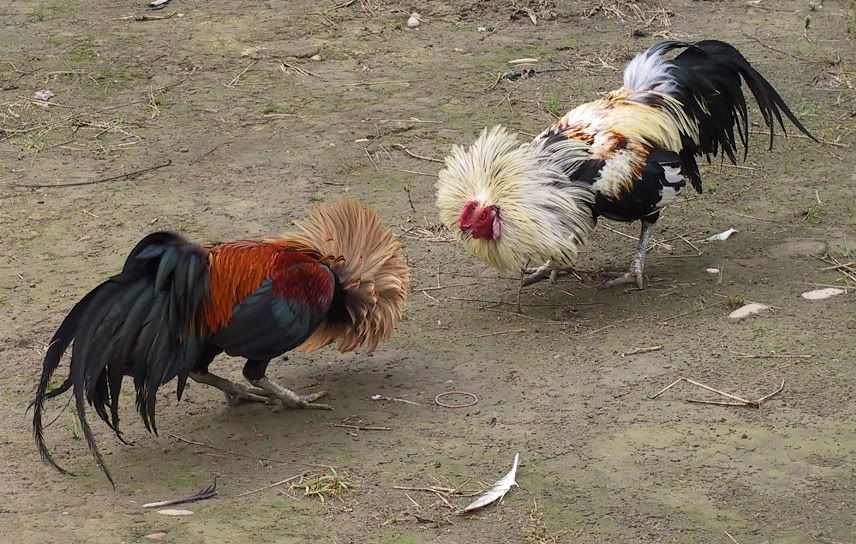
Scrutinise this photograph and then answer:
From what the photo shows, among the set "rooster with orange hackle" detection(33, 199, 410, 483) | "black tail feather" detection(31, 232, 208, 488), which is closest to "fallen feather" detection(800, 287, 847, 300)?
"rooster with orange hackle" detection(33, 199, 410, 483)

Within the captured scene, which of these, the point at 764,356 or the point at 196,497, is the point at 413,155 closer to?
the point at 764,356

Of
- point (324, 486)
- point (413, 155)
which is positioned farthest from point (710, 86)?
point (324, 486)

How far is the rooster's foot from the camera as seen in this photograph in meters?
5.34

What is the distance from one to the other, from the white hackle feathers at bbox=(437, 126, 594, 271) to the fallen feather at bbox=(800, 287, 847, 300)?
1286 millimetres

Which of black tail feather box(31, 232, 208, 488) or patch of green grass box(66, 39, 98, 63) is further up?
black tail feather box(31, 232, 208, 488)

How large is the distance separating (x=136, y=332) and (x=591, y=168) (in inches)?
107

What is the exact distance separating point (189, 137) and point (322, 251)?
3.52 meters

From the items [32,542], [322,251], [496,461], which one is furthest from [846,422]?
[32,542]

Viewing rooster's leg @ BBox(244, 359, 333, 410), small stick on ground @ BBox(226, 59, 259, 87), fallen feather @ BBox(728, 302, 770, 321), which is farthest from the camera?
small stick on ground @ BBox(226, 59, 259, 87)

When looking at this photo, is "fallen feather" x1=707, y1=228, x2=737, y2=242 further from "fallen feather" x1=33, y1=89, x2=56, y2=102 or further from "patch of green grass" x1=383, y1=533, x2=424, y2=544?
"fallen feather" x1=33, y1=89, x2=56, y2=102

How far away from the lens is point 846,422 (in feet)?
16.5

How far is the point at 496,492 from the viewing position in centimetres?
459

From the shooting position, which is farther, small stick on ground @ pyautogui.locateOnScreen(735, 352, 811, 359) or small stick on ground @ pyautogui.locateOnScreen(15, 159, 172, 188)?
small stick on ground @ pyautogui.locateOnScreen(15, 159, 172, 188)

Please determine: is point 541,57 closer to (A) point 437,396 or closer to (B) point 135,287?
(A) point 437,396
